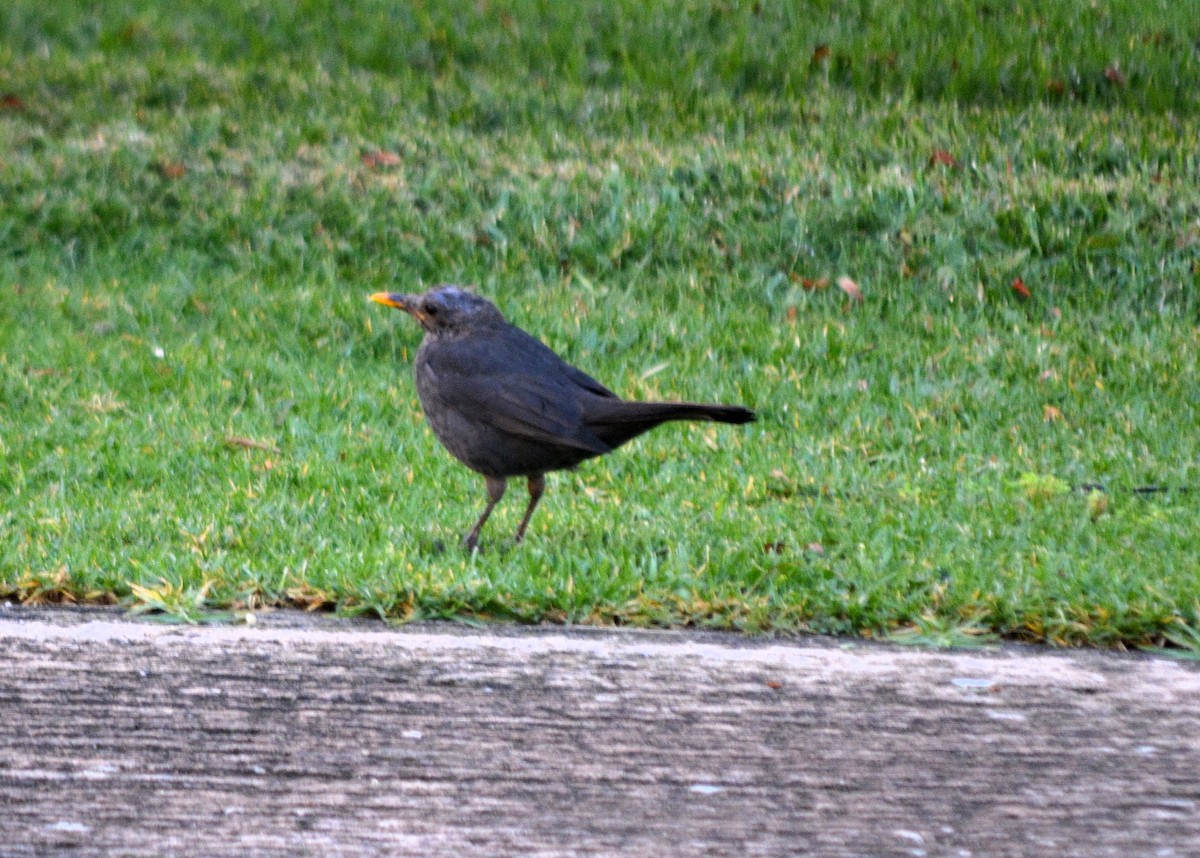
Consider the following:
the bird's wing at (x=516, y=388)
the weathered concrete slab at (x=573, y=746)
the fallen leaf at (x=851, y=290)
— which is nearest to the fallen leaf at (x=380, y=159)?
the fallen leaf at (x=851, y=290)

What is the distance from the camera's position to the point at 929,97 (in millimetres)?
10523

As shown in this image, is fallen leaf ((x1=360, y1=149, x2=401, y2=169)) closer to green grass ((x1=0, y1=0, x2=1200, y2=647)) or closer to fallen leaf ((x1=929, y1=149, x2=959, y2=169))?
green grass ((x1=0, y1=0, x2=1200, y2=647))

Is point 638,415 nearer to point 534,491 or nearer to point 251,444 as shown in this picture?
point 534,491

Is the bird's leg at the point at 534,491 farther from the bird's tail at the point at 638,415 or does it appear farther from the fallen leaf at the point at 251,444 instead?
the fallen leaf at the point at 251,444

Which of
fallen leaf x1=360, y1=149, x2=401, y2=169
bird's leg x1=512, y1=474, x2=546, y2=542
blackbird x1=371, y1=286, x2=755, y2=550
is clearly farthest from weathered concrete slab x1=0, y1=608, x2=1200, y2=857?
fallen leaf x1=360, y1=149, x2=401, y2=169

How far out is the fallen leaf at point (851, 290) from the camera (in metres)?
8.26

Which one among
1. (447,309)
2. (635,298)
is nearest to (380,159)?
(635,298)

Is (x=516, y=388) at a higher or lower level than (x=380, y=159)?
lower

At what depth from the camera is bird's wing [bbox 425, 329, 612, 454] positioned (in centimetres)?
493

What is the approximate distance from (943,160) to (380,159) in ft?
11.6

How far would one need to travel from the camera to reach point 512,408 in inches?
197

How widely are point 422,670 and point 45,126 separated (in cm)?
771

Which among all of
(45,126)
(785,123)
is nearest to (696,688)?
(785,123)

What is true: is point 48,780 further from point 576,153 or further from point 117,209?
point 576,153
